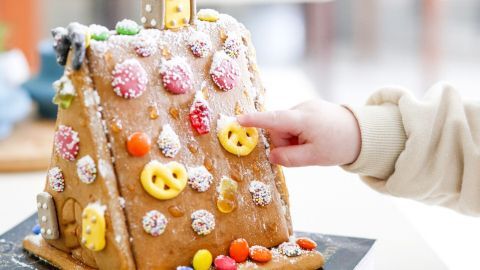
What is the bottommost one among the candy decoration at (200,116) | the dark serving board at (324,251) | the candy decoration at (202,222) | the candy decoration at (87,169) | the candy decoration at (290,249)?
the dark serving board at (324,251)

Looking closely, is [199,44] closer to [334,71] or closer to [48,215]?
[48,215]

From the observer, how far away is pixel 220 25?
1.03 metres

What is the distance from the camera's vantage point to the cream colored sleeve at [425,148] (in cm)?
116

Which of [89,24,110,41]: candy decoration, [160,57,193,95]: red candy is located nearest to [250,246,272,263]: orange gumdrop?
[160,57,193,95]: red candy

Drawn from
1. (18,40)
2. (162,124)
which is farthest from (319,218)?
(18,40)

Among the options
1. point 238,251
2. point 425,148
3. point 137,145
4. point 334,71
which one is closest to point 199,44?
point 137,145

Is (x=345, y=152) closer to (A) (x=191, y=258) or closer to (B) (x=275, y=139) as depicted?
(B) (x=275, y=139)

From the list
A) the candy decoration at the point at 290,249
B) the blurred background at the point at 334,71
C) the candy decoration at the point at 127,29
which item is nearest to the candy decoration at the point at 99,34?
the candy decoration at the point at 127,29

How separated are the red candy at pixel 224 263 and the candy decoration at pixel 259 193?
92 millimetres

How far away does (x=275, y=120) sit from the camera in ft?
3.32

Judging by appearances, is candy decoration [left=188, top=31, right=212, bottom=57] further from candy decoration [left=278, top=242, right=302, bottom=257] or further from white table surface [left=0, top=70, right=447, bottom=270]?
white table surface [left=0, top=70, right=447, bottom=270]

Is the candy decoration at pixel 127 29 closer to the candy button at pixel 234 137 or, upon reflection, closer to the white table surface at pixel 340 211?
the candy button at pixel 234 137

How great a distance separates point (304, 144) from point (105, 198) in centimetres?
33

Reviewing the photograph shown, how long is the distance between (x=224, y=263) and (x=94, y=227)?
0.17 metres
